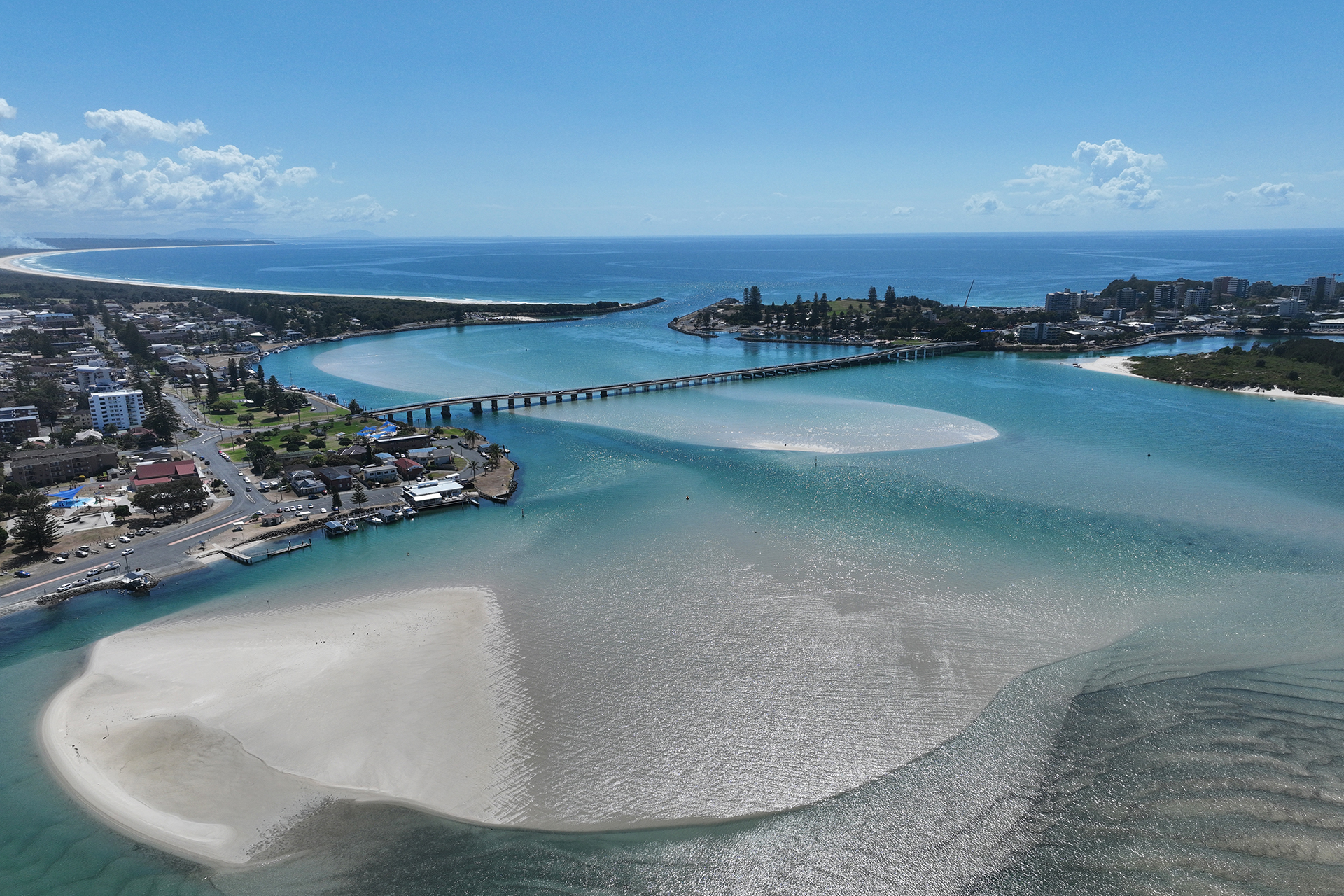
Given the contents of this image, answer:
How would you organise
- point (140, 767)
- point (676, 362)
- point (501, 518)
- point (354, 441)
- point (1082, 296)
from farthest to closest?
point (1082, 296)
point (676, 362)
point (354, 441)
point (501, 518)
point (140, 767)

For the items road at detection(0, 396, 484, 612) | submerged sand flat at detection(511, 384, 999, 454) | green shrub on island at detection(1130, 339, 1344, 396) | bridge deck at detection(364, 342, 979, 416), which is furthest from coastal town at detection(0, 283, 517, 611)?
green shrub on island at detection(1130, 339, 1344, 396)

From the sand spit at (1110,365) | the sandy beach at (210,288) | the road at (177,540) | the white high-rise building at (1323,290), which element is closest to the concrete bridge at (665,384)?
the sand spit at (1110,365)

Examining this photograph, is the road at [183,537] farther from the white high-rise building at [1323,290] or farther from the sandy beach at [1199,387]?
the white high-rise building at [1323,290]

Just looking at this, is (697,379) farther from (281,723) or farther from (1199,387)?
(281,723)

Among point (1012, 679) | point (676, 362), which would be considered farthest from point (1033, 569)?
point (676, 362)

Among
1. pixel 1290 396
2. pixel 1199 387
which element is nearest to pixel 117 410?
pixel 1199 387

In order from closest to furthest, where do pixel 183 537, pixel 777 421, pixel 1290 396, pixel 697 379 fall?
pixel 183 537 < pixel 777 421 < pixel 1290 396 < pixel 697 379

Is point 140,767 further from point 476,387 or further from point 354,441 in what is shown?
point 476,387
